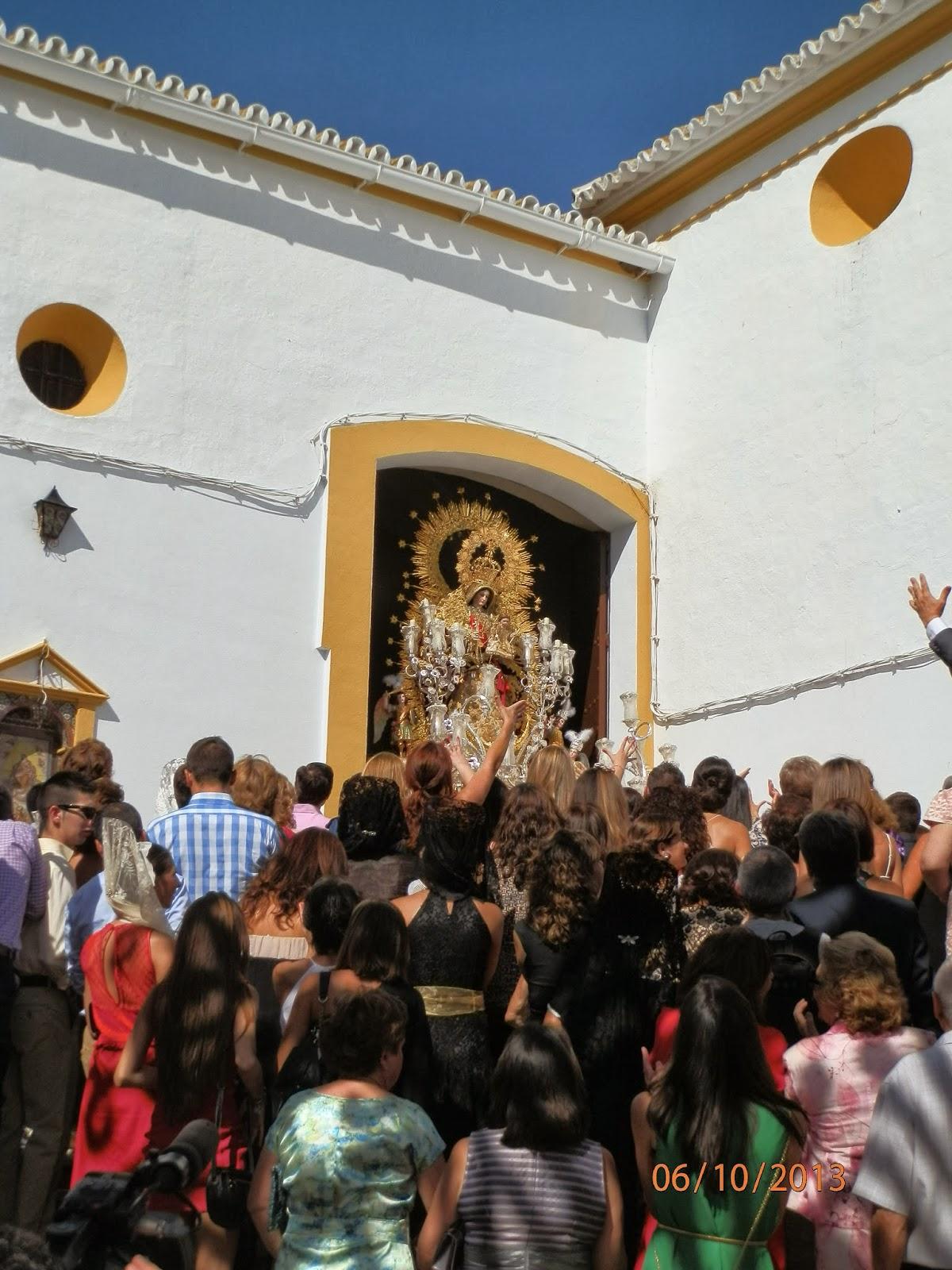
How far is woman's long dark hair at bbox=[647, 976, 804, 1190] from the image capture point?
363 centimetres

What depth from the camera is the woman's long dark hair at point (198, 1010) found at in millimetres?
4398

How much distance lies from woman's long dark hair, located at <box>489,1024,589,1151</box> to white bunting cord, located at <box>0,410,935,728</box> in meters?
8.31

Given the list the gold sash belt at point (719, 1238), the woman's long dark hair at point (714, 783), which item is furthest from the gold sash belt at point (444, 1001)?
the woman's long dark hair at point (714, 783)

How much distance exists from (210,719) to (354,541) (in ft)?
6.35

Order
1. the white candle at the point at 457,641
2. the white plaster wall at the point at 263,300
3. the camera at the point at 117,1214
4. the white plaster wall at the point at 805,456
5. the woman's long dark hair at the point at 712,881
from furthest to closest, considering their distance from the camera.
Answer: the white candle at the point at 457,641 < the white plaster wall at the point at 805,456 < the white plaster wall at the point at 263,300 < the woman's long dark hair at the point at 712,881 < the camera at the point at 117,1214

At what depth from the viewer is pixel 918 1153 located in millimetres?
3234

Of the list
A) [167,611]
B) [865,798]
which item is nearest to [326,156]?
[167,611]

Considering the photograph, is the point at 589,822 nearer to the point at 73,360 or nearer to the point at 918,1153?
the point at 918,1153

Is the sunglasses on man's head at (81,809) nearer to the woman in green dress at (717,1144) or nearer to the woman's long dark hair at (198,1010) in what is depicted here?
the woman's long dark hair at (198,1010)

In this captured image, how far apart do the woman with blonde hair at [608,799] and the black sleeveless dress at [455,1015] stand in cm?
126

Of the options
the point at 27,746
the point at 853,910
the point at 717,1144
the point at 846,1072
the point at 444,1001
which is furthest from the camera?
the point at 27,746

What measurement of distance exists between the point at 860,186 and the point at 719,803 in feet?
25.1

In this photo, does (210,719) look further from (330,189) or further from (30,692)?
(330,189)

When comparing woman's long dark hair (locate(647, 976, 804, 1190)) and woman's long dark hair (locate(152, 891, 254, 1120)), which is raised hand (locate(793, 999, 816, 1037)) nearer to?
woman's long dark hair (locate(647, 976, 804, 1190))
